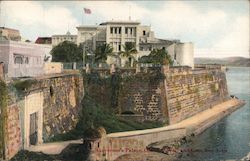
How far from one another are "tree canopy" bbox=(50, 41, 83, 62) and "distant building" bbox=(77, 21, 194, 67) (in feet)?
15.6

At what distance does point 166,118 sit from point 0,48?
47.4 ft

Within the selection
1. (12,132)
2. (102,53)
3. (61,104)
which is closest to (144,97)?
(61,104)

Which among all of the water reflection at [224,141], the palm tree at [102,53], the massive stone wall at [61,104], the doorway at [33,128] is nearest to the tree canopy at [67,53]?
the palm tree at [102,53]

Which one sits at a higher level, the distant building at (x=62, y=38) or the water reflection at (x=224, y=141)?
the distant building at (x=62, y=38)

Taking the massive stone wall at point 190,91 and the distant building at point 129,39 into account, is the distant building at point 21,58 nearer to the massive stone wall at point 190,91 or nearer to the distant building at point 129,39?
the massive stone wall at point 190,91

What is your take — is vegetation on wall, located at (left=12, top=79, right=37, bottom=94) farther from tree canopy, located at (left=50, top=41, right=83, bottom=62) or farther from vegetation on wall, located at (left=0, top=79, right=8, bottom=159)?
tree canopy, located at (left=50, top=41, right=83, bottom=62)

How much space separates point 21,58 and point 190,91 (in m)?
18.9

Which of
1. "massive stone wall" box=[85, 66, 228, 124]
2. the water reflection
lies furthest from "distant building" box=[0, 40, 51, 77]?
the water reflection

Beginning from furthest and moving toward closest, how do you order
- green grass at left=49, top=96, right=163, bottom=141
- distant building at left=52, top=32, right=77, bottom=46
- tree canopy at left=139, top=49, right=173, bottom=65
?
distant building at left=52, top=32, right=77, bottom=46, tree canopy at left=139, top=49, right=173, bottom=65, green grass at left=49, top=96, right=163, bottom=141

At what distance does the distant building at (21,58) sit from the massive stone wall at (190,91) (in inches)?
411

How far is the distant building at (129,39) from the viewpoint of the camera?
174ft

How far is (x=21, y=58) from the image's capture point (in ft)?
93.4

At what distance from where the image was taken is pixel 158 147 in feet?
96.9

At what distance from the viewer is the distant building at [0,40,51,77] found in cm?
2627
